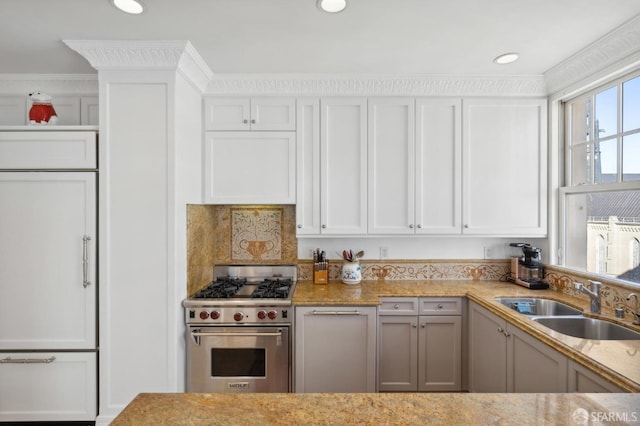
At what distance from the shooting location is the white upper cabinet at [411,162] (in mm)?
2598

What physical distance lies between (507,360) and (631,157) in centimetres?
148

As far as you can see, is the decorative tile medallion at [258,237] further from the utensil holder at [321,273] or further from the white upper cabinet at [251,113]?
the white upper cabinet at [251,113]

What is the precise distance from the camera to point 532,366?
5.71ft

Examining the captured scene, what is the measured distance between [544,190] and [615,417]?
7.24 feet

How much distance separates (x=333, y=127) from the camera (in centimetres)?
260

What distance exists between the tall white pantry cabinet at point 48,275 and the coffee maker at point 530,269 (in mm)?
3202

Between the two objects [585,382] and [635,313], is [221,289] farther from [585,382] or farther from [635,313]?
[635,313]

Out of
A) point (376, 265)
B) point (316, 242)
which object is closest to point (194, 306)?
point (316, 242)

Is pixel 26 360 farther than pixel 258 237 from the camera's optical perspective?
No

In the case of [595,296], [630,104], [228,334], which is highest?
[630,104]

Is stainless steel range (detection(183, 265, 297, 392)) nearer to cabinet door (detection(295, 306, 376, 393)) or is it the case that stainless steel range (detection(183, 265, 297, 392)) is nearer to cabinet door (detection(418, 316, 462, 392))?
cabinet door (detection(295, 306, 376, 393))

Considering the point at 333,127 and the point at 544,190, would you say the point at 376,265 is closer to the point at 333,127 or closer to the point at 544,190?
the point at 333,127

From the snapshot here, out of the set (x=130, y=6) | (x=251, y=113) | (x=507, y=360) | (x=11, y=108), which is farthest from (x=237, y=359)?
(x=11, y=108)

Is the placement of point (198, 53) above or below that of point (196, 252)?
above
